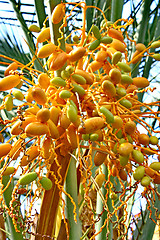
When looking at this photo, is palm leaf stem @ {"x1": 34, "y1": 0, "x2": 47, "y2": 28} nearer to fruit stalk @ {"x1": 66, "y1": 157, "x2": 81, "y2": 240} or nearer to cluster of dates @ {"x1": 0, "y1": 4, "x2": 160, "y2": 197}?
cluster of dates @ {"x1": 0, "y1": 4, "x2": 160, "y2": 197}

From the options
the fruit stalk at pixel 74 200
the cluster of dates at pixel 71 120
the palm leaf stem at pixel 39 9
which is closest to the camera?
the cluster of dates at pixel 71 120

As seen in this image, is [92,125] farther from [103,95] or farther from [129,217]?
[129,217]

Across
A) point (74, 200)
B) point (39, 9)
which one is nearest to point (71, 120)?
point (74, 200)

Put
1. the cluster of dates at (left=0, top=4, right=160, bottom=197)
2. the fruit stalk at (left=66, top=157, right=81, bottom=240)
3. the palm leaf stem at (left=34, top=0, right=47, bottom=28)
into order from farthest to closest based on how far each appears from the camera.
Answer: the palm leaf stem at (left=34, top=0, right=47, bottom=28) → the fruit stalk at (left=66, top=157, right=81, bottom=240) → the cluster of dates at (left=0, top=4, right=160, bottom=197)

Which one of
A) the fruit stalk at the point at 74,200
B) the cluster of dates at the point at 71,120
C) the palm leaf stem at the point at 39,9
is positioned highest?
the palm leaf stem at the point at 39,9

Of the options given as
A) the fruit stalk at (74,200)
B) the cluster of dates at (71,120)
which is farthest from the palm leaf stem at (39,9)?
the fruit stalk at (74,200)

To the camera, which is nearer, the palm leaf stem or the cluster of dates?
the cluster of dates

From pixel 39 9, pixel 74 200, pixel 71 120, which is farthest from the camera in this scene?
pixel 39 9

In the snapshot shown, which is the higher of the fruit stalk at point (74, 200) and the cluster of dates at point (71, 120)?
the cluster of dates at point (71, 120)

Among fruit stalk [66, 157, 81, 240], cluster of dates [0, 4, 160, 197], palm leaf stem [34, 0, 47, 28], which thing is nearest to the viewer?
cluster of dates [0, 4, 160, 197]

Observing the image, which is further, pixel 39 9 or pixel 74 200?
pixel 39 9

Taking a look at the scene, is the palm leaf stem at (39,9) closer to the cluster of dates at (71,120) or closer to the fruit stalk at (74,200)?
the cluster of dates at (71,120)

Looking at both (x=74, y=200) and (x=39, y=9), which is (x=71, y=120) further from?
(x=39, y=9)

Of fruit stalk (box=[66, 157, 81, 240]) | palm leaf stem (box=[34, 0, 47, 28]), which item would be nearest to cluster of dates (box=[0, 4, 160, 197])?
fruit stalk (box=[66, 157, 81, 240])
